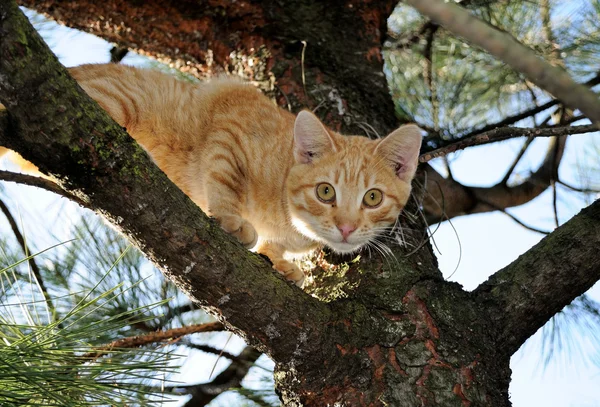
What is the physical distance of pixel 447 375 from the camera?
176 cm

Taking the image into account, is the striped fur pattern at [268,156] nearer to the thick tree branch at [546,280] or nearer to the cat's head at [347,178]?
the cat's head at [347,178]

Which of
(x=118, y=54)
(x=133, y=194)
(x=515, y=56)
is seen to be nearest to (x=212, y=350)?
(x=133, y=194)

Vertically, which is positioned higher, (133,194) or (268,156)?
Result: (268,156)

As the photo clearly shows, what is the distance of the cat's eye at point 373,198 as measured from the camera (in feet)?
7.68

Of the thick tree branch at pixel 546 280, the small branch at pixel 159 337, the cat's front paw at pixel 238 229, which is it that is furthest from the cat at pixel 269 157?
the thick tree branch at pixel 546 280

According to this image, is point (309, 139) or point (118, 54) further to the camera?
point (118, 54)

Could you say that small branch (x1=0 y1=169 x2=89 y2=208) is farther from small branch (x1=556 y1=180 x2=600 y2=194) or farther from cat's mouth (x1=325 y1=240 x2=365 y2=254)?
small branch (x1=556 y1=180 x2=600 y2=194)

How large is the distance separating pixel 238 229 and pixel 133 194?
70 cm

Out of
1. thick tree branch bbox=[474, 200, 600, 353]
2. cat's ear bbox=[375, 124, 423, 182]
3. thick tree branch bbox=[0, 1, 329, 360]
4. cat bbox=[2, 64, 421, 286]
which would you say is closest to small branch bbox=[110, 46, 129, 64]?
cat bbox=[2, 64, 421, 286]

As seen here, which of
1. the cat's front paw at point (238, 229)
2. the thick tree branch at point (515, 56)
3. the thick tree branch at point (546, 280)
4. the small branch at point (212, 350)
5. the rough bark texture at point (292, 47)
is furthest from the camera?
the rough bark texture at point (292, 47)

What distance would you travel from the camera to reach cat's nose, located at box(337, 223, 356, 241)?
2.19 meters

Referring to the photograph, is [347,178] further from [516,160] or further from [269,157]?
[516,160]

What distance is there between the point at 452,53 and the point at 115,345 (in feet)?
7.31

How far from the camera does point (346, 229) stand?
2.19m
